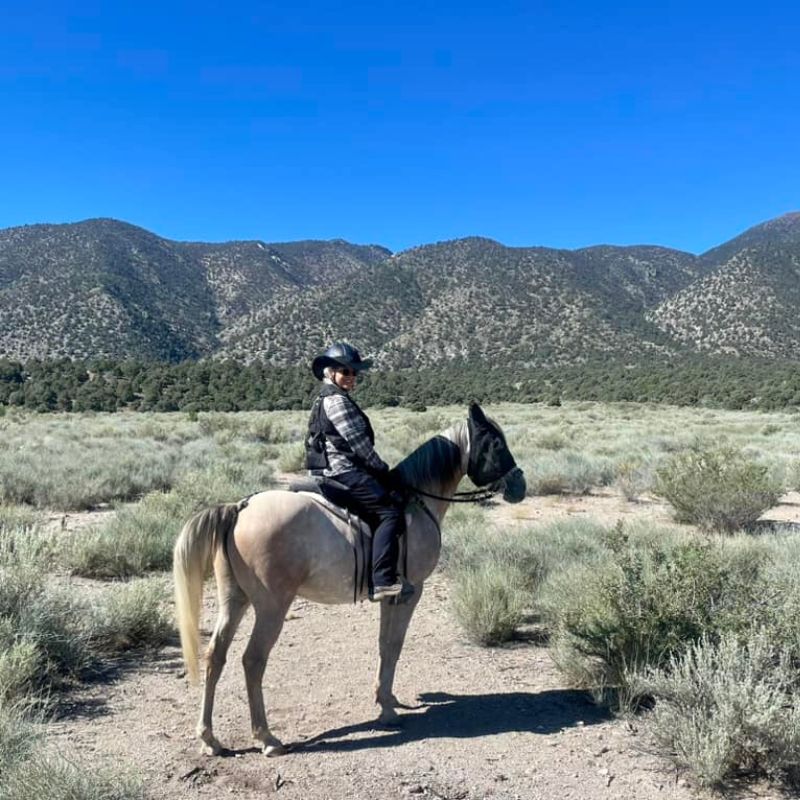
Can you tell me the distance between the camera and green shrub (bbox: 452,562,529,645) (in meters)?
6.61

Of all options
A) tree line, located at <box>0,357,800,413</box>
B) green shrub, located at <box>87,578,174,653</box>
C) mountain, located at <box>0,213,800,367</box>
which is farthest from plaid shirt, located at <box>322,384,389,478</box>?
mountain, located at <box>0,213,800,367</box>

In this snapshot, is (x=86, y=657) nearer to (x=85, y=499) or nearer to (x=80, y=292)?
(x=85, y=499)

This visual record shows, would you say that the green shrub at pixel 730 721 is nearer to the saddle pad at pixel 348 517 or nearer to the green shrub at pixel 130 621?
the saddle pad at pixel 348 517

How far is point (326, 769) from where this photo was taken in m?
4.36

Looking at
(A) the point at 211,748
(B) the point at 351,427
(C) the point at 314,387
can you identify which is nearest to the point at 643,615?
(B) the point at 351,427

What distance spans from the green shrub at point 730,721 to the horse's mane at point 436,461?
1943 millimetres

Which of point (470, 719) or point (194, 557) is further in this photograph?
point (470, 719)

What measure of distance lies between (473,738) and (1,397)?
4541 centimetres

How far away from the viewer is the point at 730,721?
4105 millimetres

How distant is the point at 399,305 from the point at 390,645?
3198 inches

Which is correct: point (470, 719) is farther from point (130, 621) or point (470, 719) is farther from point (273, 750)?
point (130, 621)

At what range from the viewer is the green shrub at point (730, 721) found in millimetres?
4055

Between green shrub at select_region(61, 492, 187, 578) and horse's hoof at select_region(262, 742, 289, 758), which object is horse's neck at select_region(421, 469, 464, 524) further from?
green shrub at select_region(61, 492, 187, 578)

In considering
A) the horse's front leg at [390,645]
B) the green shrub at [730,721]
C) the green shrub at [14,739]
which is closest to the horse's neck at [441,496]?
the horse's front leg at [390,645]
